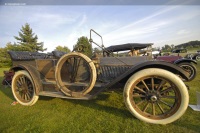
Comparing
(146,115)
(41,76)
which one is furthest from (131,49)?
(41,76)

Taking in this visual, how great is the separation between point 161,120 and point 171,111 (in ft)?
0.81

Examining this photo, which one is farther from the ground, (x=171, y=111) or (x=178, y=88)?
(x=178, y=88)

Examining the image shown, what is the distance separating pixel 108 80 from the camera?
2.96 m

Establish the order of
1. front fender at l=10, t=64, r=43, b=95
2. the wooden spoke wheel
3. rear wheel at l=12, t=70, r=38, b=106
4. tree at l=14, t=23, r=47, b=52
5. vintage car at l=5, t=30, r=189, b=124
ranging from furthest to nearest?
tree at l=14, t=23, r=47, b=52, rear wheel at l=12, t=70, r=38, b=106, front fender at l=10, t=64, r=43, b=95, the wooden spoke wheel, vintage car at l=5, t=30, r=189, b=124

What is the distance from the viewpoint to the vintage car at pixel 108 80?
2.09 metres

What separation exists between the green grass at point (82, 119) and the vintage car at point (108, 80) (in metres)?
0.20

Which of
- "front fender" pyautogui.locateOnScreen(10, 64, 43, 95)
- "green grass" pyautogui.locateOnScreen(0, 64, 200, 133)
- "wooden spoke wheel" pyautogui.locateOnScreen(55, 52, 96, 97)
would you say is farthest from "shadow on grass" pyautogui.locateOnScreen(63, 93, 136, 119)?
"front fender" pyautogui.locateOnScreen(10, 64, 43, 95)

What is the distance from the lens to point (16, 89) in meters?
3.43

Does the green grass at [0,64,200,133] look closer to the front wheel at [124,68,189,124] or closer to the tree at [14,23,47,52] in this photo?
the front wheel at [124,68,189,124]

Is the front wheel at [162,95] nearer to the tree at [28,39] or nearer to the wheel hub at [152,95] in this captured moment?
the wheel hub at [152,95]

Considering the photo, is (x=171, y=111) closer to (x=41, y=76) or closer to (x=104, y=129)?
(x=104, y=129)

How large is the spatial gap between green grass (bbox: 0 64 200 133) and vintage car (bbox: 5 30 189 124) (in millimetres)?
202

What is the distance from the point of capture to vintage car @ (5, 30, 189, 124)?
209cm

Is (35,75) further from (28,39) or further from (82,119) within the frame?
(28,39)
